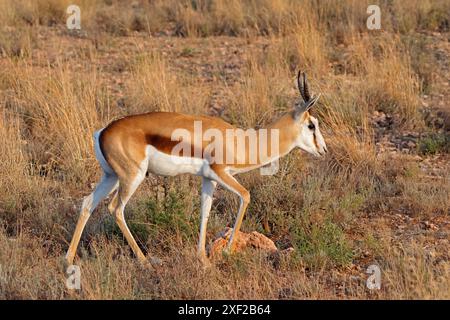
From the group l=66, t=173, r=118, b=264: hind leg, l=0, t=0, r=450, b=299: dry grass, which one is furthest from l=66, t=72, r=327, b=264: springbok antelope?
l=0, t=0, r=450, b=299: dry grass

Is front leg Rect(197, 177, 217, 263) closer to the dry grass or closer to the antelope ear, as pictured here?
the dry grass

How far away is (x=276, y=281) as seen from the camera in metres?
5.74

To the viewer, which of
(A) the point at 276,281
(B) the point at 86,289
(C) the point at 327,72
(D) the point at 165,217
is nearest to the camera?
(B) the point at 86,289

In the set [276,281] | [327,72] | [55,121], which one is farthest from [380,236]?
[327,72]

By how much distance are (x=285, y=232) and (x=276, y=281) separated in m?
1.34

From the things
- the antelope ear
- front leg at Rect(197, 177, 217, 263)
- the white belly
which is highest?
the antelope ear

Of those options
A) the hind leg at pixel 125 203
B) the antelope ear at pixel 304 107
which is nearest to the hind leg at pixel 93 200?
the hind leg at pixel 125 203

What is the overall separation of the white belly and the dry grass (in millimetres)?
608

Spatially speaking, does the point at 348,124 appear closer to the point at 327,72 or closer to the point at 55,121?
the point at 327,72

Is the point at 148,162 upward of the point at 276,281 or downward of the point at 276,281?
upward

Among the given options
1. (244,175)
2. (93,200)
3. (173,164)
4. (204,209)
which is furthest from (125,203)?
(244,175)

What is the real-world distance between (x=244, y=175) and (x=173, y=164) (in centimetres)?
192

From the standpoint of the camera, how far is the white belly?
619cm

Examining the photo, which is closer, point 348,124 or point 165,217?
point 165,217
